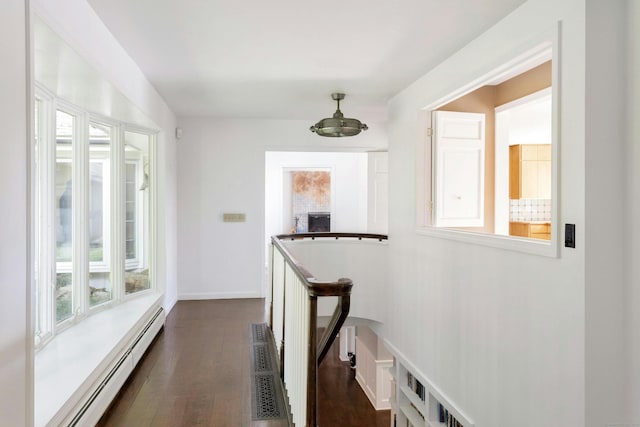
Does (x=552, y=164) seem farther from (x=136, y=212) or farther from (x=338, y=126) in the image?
(x=136, y=212)

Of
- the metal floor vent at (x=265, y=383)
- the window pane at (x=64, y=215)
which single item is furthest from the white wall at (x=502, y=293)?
the window pane at (x=64, y=215)

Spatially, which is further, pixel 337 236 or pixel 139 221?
pixel 337 236

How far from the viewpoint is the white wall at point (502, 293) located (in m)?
2.06

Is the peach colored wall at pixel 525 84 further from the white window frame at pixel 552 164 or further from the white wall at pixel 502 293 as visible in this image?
the white wall at pixel 502 293

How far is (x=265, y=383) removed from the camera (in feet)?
9.73

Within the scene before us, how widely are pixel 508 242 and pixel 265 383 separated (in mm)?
1946

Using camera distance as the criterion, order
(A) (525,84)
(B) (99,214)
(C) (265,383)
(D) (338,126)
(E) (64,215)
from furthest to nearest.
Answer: (D) (338,126), (A) (525,84), (B) (99,214), (E) (64,215), (C) (265,383)

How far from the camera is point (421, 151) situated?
3.98 m

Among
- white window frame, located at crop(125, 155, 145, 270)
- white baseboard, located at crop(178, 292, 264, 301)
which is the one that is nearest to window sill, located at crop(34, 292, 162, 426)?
white window frame, located at crop(125, 155, 145, 270)

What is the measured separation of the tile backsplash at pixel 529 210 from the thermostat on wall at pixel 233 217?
4.49 m

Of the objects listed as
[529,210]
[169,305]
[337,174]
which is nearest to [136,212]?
[169,305]

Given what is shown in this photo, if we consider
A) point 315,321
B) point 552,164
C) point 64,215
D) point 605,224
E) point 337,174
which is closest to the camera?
point 315,321

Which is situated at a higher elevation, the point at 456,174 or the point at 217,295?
the point at 456,174

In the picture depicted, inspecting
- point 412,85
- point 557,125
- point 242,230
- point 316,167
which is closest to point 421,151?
point 412,85
